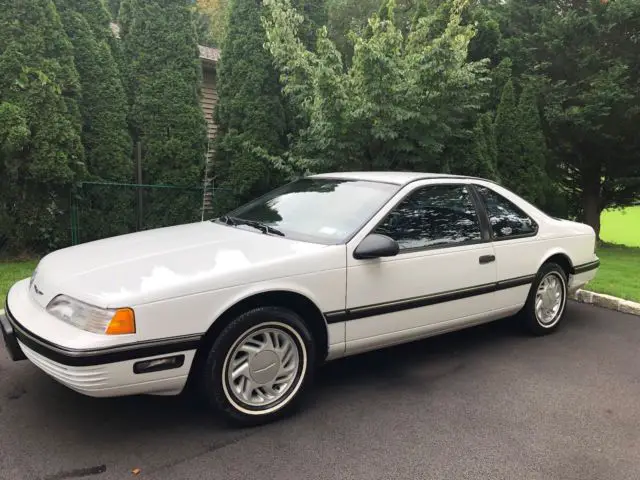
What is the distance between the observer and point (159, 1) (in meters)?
8.50

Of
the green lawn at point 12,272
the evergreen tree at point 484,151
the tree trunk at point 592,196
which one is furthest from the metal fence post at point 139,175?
the tree trunk at point 592,196

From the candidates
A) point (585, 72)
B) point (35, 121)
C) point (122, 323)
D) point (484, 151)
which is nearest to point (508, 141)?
point (484, 151)

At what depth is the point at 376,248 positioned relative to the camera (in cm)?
338

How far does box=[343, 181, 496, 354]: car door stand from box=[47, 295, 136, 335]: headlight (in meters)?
1.35

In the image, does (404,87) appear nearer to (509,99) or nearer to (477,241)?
(477,241)

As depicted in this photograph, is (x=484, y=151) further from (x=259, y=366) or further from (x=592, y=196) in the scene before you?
(x=259, y=366)

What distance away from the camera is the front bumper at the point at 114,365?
2617mm

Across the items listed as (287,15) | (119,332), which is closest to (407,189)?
(119,332)

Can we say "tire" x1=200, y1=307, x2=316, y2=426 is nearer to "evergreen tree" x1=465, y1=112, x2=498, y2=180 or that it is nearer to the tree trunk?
"evergreen tree" x1=465, y1=112, x2=498, y2=180

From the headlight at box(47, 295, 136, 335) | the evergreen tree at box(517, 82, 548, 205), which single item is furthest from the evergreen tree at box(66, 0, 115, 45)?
the evergreen tree at box(517, 82, 548, 205)

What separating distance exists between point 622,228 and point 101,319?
26610 mm

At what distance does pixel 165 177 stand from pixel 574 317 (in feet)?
20.4

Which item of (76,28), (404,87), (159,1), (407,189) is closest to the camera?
(407,189)

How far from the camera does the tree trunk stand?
12.8 metres
